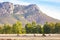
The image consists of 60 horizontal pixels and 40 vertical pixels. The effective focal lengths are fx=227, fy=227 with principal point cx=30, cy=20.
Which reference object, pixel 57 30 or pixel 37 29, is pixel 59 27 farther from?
pixel 37 29

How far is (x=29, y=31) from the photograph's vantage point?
137 metres

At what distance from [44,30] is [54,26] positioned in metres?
11.0

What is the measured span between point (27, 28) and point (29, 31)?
13.7 ft

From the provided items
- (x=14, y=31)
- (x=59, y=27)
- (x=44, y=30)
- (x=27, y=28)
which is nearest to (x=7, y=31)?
(x=14, y=31)

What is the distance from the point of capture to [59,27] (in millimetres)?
136500

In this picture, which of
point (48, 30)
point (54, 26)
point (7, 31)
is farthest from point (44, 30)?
point (7, 31)

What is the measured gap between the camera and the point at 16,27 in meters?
138

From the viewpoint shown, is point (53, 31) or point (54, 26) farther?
point (54, 26)

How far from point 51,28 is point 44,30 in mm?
4745

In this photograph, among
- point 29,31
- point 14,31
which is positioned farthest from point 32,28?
point 14,31

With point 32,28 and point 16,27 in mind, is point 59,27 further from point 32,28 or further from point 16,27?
point 16,27

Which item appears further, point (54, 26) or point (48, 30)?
point (54, 26)

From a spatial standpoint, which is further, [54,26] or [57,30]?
[54,26]

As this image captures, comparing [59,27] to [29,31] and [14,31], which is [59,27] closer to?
[29,31]
